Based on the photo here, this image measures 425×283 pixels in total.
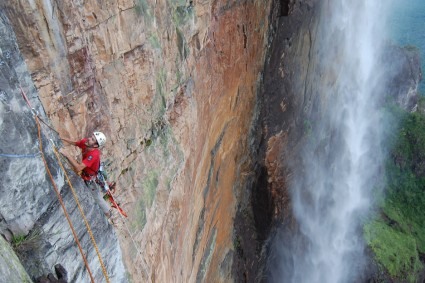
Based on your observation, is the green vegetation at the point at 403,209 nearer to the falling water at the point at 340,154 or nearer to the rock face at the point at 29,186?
the falling water at the point at 340,154

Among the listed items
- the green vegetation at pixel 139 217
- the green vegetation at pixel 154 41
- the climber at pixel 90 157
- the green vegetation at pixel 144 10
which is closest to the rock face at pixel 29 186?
the climber at pixel 90 157

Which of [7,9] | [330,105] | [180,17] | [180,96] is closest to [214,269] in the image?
[180,96]

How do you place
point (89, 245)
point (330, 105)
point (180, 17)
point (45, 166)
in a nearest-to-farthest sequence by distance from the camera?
point (45, 166)
point (89, 245)
point (180, 17)
point (330, 105)

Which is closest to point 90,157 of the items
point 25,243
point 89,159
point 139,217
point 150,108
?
point 89,159

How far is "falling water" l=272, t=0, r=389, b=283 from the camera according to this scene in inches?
603

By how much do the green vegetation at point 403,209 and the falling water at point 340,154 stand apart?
2.71ft

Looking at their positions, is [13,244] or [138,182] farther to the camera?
[138,182]

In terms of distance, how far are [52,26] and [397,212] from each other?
2053cm

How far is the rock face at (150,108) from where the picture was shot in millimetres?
3809

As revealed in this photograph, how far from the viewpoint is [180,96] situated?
22.6 feet

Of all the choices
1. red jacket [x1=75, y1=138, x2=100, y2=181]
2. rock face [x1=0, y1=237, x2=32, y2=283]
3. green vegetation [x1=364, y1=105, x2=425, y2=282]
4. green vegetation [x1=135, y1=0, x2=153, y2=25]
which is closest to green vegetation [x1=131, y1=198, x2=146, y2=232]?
red jacket [x1=75, y1=138, x2=100, y2=181]

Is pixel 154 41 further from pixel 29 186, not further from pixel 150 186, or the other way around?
pixel 29 186

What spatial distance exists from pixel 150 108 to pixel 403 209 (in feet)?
62.5

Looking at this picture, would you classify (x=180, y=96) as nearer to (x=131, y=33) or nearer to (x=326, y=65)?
(x=131, y=33)
